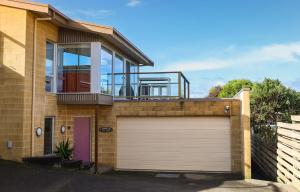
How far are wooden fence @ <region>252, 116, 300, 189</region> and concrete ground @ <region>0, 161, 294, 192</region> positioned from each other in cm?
49

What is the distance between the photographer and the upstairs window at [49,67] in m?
15.2

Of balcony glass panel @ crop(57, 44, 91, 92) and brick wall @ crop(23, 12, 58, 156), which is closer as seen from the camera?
brick wall @ crop(23, 12, 58, 156)

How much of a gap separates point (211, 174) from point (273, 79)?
9.74 meters

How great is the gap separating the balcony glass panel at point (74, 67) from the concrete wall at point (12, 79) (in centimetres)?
256

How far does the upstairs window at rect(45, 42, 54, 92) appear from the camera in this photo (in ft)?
50.0

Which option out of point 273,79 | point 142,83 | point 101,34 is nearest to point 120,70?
point 142,83

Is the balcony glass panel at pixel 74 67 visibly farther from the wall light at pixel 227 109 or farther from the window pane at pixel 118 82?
the wall light at pixel 227 109

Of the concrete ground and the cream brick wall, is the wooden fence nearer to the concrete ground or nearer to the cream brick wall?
the concrete ground

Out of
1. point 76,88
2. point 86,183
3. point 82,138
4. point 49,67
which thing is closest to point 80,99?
point 76,88

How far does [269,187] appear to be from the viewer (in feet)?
40.0

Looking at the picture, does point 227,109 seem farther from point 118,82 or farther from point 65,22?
point 65,22

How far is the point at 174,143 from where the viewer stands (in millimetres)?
16656

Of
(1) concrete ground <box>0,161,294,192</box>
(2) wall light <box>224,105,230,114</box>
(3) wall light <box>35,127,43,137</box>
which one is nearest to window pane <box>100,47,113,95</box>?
(3) wall light <box>35,127,43,137</box>

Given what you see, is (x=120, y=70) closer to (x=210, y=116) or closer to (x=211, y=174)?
(x=210, y=116)
